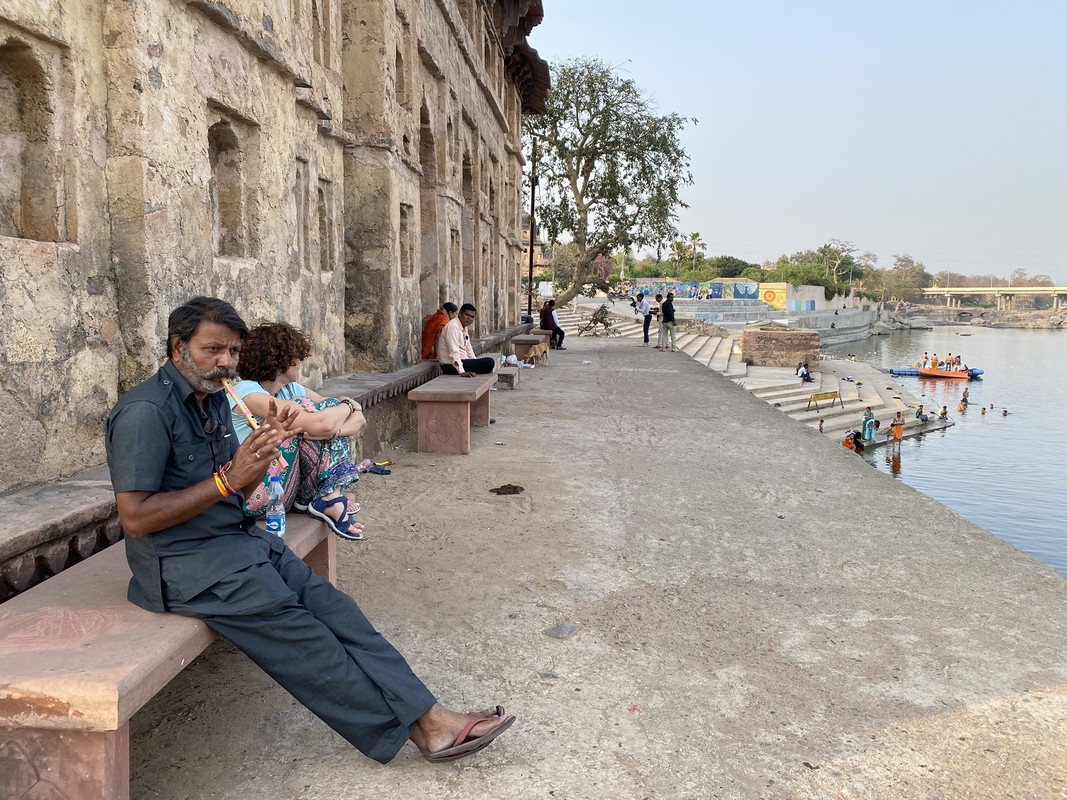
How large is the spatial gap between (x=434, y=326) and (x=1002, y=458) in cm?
2183

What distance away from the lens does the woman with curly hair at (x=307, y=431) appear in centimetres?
339

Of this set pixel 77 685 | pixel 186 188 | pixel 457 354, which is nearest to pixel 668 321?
pixel 457 354

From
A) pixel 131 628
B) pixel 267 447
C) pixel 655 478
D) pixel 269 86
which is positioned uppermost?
pixel 269 86

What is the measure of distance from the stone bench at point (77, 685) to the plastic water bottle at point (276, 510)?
741mm

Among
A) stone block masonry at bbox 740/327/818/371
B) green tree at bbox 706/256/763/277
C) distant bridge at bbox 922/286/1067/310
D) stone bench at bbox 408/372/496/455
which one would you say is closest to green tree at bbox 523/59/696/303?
stone block masonry at bbox 740/327/818/371

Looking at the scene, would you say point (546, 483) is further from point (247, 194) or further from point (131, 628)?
point (131, 628)

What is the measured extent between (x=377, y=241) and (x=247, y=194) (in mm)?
3058

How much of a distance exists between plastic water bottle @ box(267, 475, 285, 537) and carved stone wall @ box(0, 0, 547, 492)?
1.17m

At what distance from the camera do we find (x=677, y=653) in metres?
3.49

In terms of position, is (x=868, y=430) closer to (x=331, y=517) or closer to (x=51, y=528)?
(x=331, y=517)

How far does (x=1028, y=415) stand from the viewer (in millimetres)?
35219

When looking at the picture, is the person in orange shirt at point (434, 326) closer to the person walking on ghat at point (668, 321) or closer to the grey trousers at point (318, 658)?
the grey trousers at point (318, 658)

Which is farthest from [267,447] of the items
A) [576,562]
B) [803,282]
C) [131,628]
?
[803,282]

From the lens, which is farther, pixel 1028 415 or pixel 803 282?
pixel 803 282
